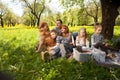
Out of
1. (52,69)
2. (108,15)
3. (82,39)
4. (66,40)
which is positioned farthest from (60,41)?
(108,15)

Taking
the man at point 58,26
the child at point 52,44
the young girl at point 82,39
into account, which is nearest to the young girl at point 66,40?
the child at point 52,44

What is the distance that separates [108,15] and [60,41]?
5.94 metres

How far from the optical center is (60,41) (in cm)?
991

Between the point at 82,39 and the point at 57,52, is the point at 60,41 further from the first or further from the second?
the point at 82,39

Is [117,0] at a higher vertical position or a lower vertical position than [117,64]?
higher

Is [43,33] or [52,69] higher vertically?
[43,33]

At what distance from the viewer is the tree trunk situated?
49.0 feet

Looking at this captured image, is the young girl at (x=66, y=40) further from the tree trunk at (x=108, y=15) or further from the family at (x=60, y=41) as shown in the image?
the tree trunk at (x=108, y=15)

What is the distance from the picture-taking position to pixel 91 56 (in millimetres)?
8891

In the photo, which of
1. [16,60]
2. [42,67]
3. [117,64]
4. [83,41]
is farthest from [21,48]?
[117,64]

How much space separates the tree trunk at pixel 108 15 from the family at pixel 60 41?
175 inches

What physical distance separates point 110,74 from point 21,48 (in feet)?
17.6

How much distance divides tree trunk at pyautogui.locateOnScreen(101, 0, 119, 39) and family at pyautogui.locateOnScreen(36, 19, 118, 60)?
4.46 meters

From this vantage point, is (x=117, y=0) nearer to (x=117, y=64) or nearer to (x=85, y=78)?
(x=117, y=64)
